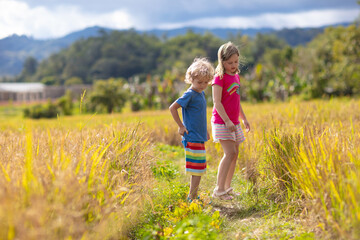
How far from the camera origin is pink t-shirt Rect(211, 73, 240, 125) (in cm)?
329

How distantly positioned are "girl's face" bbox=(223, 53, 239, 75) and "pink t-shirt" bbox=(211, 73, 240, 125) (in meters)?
0.05

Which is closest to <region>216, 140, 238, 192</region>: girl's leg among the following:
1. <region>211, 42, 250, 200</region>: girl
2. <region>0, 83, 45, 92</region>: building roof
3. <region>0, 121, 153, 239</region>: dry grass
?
<region>211, 42, 250, 200</region>: girl

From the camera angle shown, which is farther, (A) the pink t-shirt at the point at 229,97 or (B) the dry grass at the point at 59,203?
(A) the pink t-shirt at the point at 229,97

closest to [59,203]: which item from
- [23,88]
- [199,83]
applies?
[199,83]

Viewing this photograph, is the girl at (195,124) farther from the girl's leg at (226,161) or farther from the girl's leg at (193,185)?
the girl's leg at (226,161)

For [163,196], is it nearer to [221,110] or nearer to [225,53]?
[221,110]

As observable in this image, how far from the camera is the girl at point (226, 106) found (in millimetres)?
3240

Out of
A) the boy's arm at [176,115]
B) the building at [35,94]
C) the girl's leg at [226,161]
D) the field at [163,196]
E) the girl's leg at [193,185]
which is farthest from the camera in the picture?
the building at [35,94]

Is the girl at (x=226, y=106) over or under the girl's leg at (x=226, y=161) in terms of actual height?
over

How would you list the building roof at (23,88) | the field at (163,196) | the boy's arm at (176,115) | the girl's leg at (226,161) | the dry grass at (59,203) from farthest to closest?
the building roof at (23,88), the girl's leg at (226,161), the boy's arm at (176,115), the field at (163,196), the dry grass at (59,203)

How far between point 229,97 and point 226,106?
10 centimetres

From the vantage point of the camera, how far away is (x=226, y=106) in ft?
10.9

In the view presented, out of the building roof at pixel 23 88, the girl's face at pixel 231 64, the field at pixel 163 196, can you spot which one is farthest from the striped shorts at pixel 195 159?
the building roof at pixel 23 88

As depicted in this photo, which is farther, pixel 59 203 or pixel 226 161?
pixel 226 161
